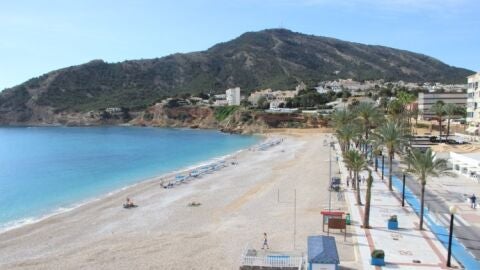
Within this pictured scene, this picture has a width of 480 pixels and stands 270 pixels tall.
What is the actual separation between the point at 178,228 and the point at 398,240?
39.6ft

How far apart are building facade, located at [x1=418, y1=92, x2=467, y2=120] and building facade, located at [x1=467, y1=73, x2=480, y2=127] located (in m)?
23.2

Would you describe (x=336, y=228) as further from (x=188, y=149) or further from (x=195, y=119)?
(x=195, y=119)

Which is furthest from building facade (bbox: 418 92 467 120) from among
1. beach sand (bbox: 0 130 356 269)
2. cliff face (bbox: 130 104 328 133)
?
beach sand (bbox: 0 130 356 269)

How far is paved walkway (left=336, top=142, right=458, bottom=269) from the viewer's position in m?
19.5

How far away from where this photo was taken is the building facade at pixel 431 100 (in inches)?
3743

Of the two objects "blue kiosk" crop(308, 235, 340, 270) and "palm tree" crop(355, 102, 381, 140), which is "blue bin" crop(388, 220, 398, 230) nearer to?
"blue kiosk" crop(308, 235, 340, 270)

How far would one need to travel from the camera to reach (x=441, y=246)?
70.9 ft

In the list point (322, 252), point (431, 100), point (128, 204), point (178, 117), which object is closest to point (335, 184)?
point (128, 204)

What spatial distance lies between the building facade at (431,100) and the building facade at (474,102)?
23238 millimetres

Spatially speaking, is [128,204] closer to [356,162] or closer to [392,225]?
[356,162]

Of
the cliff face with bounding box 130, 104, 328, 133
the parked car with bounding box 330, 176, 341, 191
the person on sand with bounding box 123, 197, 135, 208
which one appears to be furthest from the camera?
the cliff face with bounding box 130, 104, 328, 133

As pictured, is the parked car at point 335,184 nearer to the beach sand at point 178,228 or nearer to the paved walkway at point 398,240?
the beach sand at point 178,228

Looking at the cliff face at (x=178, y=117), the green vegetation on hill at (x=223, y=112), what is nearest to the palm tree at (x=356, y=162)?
the green vegetation on hill at (x=223, y=112)

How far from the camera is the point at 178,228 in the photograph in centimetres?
2781
